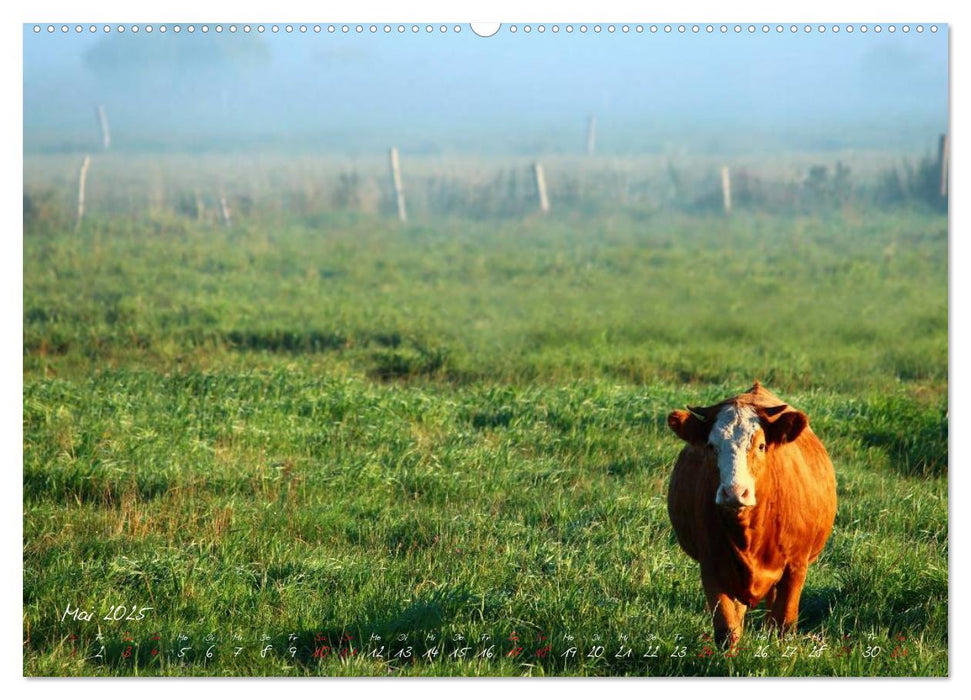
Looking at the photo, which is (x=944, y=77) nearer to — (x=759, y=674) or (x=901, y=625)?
(x=901, y=625)

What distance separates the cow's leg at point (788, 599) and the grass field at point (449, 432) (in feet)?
0.35

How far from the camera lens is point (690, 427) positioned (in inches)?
204

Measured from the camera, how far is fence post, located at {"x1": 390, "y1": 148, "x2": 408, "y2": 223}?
26.8 ft

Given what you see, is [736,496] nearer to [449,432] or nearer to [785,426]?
[785,426]

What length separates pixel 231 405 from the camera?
873 centimetres

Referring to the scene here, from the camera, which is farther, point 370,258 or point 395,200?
point 370,258

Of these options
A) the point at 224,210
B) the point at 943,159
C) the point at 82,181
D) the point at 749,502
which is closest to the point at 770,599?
the point at 749,502

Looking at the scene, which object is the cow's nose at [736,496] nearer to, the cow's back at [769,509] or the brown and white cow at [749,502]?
the brown and white cow at [749,502]

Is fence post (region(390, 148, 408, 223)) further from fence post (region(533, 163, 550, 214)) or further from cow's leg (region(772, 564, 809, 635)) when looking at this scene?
cow's leg (region(772, 564, 809, 635))

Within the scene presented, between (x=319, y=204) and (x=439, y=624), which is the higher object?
(x=319, y=204)

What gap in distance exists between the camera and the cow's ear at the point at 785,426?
16.9ft

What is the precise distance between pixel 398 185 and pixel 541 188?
3.37ft
